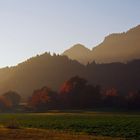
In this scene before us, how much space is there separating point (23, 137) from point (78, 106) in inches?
4186

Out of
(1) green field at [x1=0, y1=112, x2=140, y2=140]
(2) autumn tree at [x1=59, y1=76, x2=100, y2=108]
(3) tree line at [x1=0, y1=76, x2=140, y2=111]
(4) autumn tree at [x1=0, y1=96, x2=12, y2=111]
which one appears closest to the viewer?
(1) green field at [x1=0, y1=112, x2=140, y2=140]

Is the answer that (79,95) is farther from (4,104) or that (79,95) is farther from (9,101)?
(9,101)

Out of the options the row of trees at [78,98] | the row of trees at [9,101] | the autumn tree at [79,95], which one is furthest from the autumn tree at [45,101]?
the row of trees at [9,101]

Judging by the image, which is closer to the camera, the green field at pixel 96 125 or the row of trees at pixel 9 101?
the green field at pixel 96 125

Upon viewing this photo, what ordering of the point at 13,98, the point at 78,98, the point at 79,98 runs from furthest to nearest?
1. the point at 13,98
2. the point at 78,98
3. the point at 79,98

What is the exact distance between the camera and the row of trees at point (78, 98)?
145375mm

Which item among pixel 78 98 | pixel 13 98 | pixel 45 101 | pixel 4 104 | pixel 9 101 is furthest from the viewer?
pixel 13 98

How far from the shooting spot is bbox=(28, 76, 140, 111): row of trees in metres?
145

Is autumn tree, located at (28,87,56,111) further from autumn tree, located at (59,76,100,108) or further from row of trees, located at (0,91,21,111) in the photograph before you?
row of trees, located at (0,91,21,111)

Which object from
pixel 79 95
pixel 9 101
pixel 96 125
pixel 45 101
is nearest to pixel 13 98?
pixel 9 101

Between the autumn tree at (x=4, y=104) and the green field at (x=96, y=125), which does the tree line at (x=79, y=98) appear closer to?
the autumn tree at (x=4, y=104)

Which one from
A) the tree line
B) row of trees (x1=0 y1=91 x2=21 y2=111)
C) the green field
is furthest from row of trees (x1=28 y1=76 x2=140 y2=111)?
the green field

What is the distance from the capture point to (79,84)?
15588 centimetres

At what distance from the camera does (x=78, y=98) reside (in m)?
149
